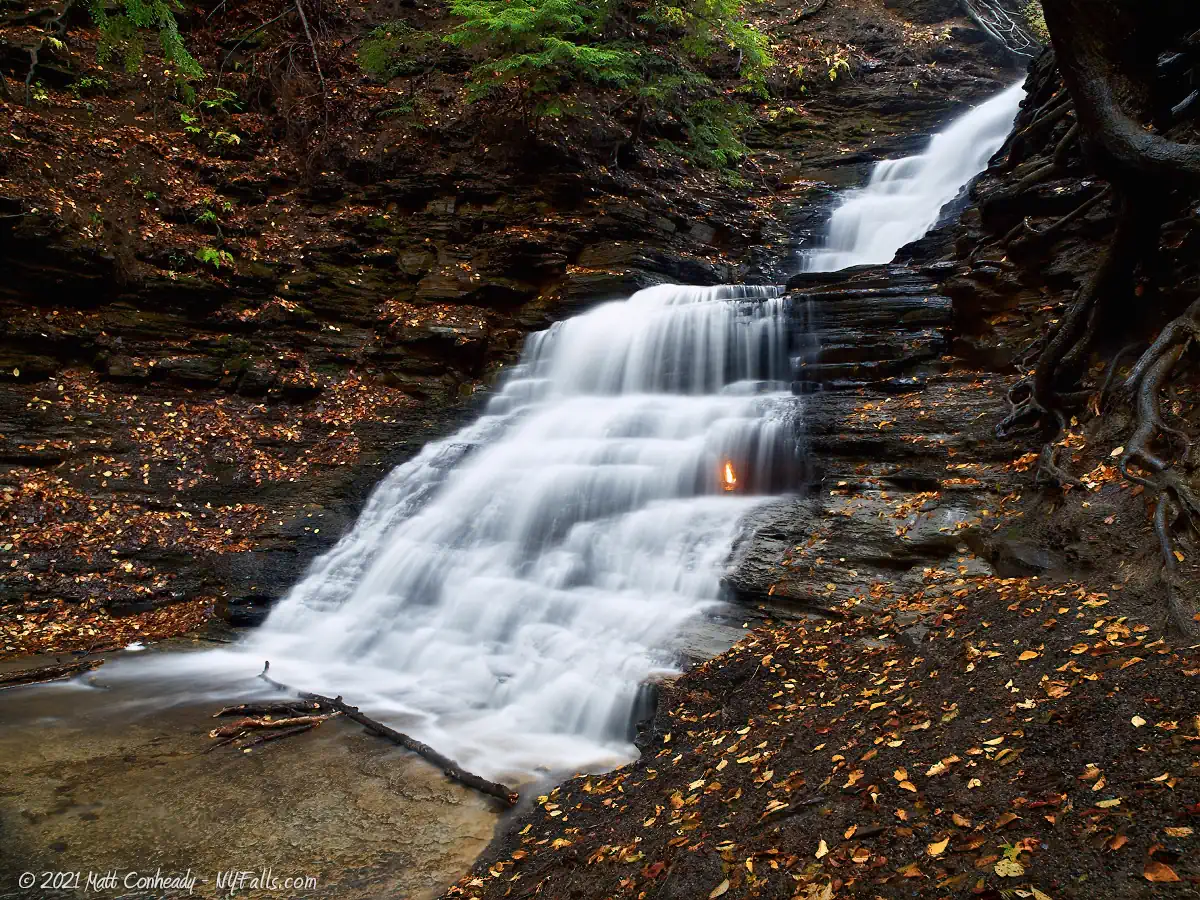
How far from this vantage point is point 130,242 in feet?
35.1

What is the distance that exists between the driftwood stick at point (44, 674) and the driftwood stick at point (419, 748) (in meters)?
1.81

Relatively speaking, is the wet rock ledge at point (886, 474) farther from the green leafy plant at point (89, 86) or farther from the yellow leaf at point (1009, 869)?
the green leafy plant at point (89, 86)

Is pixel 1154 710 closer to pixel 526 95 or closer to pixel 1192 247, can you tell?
pixel 1192 247

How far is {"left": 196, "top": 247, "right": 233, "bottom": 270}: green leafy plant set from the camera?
11305mm

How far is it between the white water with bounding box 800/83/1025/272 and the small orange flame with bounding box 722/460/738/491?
8.25 m

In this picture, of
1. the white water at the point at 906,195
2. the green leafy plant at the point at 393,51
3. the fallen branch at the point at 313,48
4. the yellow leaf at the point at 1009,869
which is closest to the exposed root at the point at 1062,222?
the white water at the point at 906,195

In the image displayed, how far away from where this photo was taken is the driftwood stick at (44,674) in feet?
19.4

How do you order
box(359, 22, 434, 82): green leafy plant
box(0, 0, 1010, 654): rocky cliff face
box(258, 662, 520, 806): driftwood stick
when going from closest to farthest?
box(258, 662, 520, 806): driftwood stick → box(0, 0, 1010, 654): rocky cliff face → box(359, 22, 434, 82): green leafy plant

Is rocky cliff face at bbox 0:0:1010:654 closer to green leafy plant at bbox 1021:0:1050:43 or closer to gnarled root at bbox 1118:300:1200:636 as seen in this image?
gnarled root at bbox 1118:300:1200:636

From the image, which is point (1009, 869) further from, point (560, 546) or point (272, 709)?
point (560, 546)

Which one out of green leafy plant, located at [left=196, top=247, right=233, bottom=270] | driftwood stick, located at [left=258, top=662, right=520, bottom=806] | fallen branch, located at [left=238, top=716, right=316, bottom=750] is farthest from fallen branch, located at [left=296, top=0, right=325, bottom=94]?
fallen branch, located at [left=238, top=716, right=316, bottom=750]

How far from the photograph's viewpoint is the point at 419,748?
5105 millimetres

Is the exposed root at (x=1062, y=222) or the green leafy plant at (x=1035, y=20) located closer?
the exposed root at (x=1062, y=222)

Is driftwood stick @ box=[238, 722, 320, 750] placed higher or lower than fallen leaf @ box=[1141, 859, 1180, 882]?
lower
